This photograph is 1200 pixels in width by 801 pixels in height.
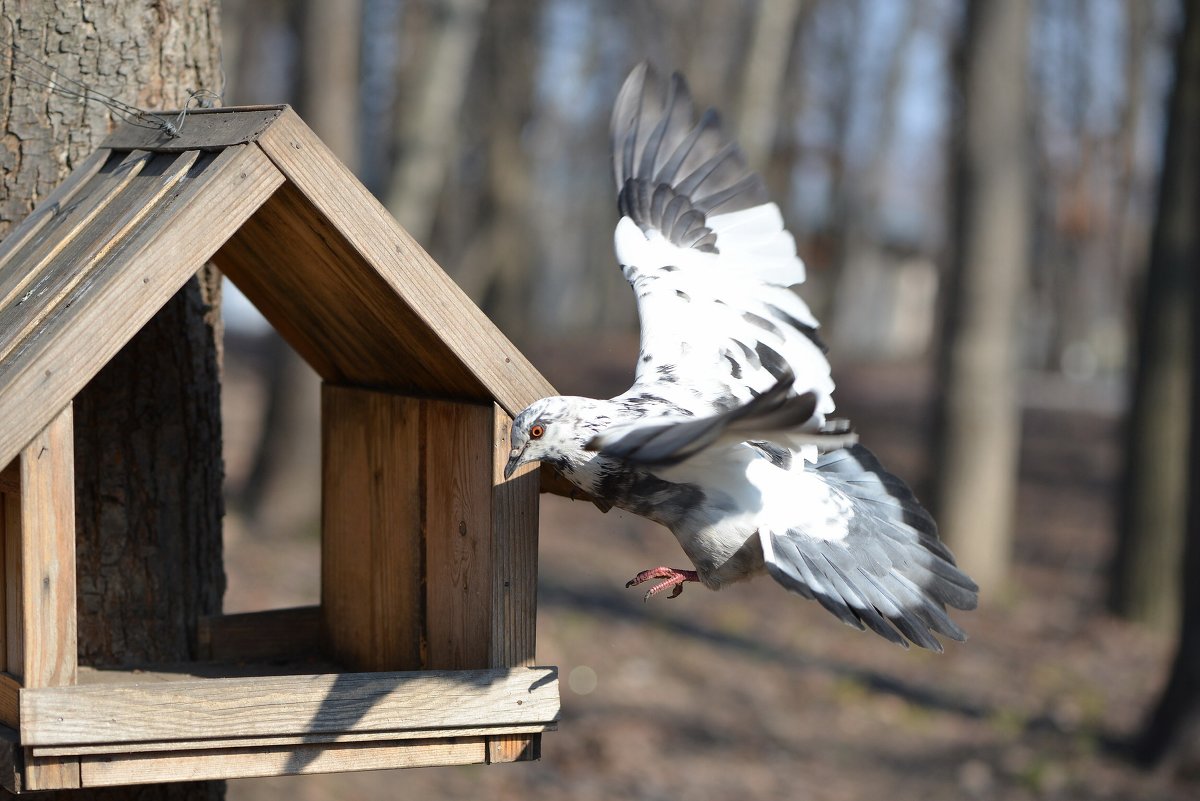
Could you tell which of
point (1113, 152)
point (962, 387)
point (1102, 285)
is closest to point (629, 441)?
point (962, 387)

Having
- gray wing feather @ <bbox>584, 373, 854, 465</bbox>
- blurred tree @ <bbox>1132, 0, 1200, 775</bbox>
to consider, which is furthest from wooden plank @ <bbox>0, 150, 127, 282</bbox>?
blurred tree @ <bbox>1132, 0, 1200, 775</bbox>

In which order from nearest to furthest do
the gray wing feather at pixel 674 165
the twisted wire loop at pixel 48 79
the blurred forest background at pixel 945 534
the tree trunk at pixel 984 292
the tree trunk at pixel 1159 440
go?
1. the twisted wire loop at pixel 48 79
2. the gray wing feather at pixel 674 165
3. the blurred forest background at pixel 945 534
4. the tree trunk at pixel 1159 440
5. the tree trunk at pixel 984 292

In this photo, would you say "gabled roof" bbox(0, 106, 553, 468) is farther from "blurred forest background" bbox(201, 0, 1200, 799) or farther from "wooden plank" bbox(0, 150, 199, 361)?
"blurred forest background" bbox(201, 0, 1200, 799)

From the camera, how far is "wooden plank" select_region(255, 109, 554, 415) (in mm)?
2391

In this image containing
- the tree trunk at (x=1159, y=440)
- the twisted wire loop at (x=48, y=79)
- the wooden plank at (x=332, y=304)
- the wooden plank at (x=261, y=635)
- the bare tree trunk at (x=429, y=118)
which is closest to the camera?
the wooden plank at (x=332, y=304)

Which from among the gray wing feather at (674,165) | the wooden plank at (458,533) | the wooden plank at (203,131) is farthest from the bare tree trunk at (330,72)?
the wooden plank at (458,533)

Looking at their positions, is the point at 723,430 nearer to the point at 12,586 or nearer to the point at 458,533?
the point at 458,533

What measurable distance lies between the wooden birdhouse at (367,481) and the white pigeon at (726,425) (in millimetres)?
287

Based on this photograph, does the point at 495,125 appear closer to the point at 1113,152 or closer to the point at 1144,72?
the point at 1144,72

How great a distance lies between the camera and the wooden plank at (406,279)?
2.39 m

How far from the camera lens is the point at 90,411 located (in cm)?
296

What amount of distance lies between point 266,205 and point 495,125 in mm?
15183

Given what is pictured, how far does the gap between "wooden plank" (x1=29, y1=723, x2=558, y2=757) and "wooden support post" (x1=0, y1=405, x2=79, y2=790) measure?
3cm

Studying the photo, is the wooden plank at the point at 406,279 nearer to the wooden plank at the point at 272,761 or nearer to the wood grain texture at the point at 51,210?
the wood grain texture at the point at 51,210
